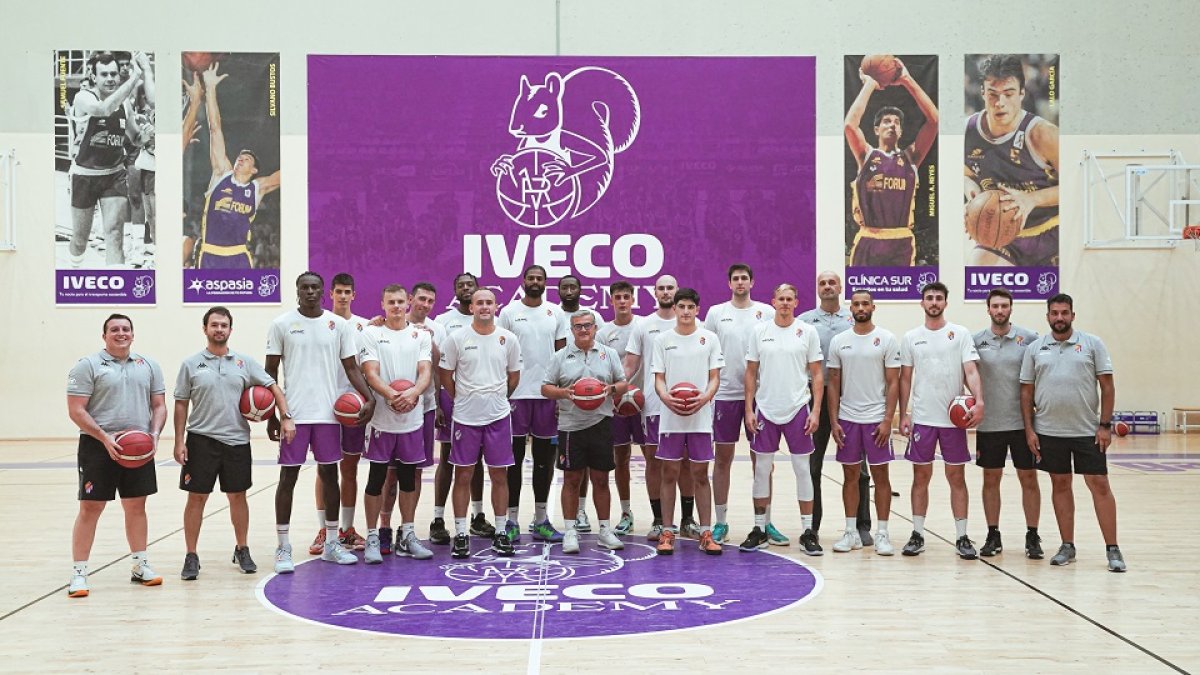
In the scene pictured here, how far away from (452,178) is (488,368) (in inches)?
393

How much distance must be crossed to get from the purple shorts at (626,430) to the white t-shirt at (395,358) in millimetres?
1693

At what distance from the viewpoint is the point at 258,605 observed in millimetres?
6457

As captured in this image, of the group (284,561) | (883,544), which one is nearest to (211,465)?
(284,561)

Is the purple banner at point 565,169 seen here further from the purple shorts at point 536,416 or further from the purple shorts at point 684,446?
the purple shorts at point 684,446

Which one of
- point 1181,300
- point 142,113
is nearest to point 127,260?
point 142,113

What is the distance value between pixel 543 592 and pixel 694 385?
2075 mm

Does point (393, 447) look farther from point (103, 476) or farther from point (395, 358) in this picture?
point (103, 476)

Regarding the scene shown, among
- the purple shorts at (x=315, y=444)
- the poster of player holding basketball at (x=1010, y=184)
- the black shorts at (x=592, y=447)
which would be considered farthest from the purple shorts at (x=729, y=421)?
the poster of player holding basketball at (x=1010, y=184)

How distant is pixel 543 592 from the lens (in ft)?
22.0

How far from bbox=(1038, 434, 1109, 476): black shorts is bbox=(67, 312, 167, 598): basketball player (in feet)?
19.5

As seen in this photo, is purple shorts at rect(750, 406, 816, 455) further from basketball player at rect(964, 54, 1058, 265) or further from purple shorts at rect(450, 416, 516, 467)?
basketball player at rect(964, 54, 1058, 265)

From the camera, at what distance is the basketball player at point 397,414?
25.4ft

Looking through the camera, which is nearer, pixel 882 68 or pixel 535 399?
pixel 535 399

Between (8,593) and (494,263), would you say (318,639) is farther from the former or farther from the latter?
(494,263)
